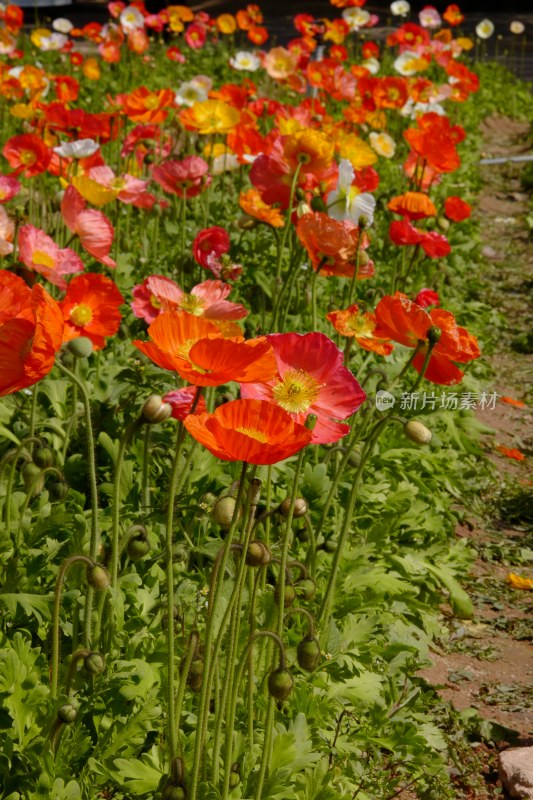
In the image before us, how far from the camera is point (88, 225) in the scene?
2783 millimetres

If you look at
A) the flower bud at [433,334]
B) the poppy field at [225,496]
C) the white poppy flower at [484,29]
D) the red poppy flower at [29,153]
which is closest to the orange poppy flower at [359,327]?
the poppy field at [225,496]

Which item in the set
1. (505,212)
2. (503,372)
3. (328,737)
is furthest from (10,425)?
(505,212)

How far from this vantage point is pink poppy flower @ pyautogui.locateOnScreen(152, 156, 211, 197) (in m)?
3.63

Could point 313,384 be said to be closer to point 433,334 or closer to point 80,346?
point 433,334

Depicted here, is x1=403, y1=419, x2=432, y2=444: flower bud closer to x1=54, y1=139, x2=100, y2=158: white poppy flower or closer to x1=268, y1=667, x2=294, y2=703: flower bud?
x1=268, y1=667, x2=294, y2=703: flower bud

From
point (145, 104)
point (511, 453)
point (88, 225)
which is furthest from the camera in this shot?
point (145, 104)

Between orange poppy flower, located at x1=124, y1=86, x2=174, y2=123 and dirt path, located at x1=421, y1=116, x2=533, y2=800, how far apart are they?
171 cm

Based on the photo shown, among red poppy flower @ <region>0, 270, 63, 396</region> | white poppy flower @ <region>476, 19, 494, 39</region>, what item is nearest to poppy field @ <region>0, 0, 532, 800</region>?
red poppy flower @ <region>0, 270, 63, 396</region>

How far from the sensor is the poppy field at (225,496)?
1.67m

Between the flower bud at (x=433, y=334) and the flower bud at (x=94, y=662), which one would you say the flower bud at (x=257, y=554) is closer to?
the flower bud at (x=94, y=662)

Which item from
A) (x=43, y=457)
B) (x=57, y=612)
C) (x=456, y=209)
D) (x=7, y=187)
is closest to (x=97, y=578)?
(x=57, y=612)

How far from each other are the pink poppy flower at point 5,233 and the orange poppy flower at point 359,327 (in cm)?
97

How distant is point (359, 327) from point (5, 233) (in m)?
1.19

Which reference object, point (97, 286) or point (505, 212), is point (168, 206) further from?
point (505, 212)
